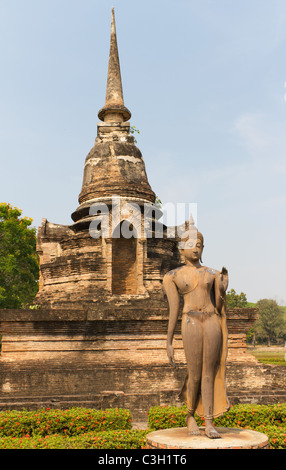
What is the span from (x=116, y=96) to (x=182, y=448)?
56.2ft

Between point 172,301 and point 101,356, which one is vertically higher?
point 172,301

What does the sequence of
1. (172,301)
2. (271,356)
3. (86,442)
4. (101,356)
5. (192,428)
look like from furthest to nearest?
(271,356), (101,356), (86,442), (172,301), (192,428)

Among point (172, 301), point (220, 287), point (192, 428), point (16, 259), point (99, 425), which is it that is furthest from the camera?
point (16, 259)

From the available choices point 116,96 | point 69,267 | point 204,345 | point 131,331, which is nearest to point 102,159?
point 116,96

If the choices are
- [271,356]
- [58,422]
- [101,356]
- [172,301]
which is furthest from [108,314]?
[271,356]

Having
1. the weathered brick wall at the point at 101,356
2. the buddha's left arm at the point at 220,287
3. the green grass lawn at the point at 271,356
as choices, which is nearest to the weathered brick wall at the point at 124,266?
the weathered brick wall at the point at 101,356

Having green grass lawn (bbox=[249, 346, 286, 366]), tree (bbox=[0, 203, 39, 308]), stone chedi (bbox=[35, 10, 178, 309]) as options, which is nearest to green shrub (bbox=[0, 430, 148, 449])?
stone chedi (bbox=[35, 10, 178, 309])

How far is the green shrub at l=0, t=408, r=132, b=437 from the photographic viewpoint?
7.35m

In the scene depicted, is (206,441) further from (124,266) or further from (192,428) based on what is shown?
(124,266)

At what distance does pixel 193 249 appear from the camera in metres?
6.04

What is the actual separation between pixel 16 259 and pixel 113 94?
12.0 metres

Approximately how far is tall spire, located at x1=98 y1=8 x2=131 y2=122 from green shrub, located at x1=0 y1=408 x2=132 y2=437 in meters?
14.2

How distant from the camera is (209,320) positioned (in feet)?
18.7
